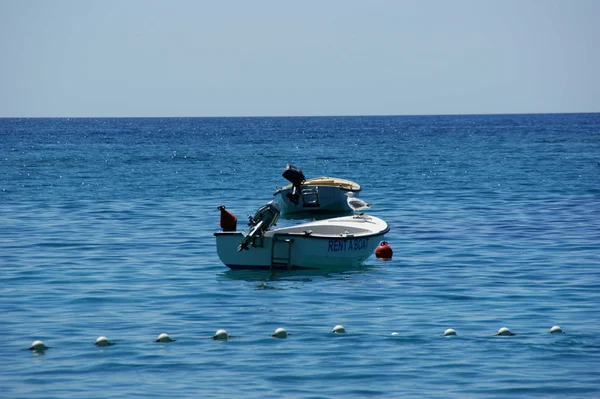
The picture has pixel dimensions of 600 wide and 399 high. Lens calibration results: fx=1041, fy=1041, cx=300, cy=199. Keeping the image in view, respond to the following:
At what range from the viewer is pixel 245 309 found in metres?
24.6

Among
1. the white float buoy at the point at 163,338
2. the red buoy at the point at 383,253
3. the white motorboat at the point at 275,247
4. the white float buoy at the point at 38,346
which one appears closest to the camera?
the white float buoy at the point at 38,346

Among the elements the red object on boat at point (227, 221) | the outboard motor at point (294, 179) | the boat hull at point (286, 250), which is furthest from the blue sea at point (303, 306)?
the outboard motor at point (294, 179)

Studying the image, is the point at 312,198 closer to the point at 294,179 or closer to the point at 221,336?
the point at 294,179

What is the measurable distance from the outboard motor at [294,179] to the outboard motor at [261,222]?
59.1ft

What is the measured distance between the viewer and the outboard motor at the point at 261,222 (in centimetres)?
2878

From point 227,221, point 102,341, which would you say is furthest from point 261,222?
point 102,341

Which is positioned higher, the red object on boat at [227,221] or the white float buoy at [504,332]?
the red object on boat at [227,221]

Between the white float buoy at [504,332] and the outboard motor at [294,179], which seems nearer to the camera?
the white float buoy at [504,332]

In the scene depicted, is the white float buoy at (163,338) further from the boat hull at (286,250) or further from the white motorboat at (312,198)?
the white motorboat at (312,198)

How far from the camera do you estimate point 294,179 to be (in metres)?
48.4

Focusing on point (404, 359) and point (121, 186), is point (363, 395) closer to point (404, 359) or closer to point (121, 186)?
point (404, 359)

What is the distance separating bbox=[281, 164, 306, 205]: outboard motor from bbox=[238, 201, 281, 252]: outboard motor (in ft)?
59.1

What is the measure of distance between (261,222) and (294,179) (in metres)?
19.6

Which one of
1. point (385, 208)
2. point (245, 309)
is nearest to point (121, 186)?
point (385, 208)
